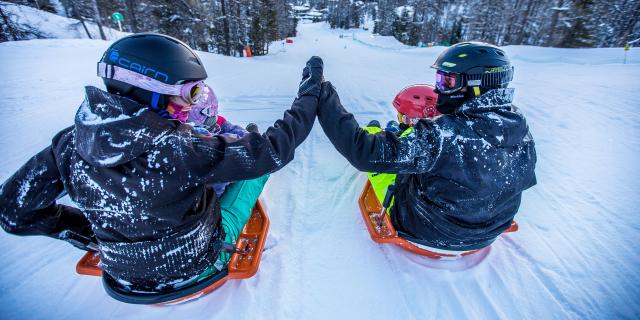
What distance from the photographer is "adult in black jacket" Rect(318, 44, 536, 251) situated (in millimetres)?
1741

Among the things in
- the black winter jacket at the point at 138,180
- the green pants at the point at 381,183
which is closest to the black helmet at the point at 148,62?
the black winter jacket at the point at 138,180

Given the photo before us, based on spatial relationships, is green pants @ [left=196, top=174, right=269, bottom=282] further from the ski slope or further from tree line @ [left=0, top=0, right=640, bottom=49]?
tree line @ [left=0, top=0, right=640, bottom=49]

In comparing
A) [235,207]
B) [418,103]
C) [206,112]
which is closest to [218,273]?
[235,207]

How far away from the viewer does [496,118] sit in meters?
1.72

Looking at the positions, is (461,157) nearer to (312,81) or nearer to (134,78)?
(312,81)

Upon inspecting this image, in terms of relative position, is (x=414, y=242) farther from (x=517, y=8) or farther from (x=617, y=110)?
(x=517, y=8)

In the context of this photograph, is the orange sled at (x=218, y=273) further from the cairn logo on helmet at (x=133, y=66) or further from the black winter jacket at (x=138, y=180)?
the cairn logo on helmet at (x=133, y=66)

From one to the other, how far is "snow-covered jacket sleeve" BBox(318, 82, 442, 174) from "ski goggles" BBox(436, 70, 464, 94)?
38 centimetres

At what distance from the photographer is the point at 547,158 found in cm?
434

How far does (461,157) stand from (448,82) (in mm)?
605

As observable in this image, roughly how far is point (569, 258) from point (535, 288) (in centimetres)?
63

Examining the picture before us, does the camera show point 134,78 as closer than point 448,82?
Yes

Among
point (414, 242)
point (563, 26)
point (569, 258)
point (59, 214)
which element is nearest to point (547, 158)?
point (569, 258)

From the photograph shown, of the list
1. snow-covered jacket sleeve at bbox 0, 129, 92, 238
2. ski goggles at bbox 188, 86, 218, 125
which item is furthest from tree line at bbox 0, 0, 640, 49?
snow-covered jacket sleeve at bbox 0, 129, 92, 238
